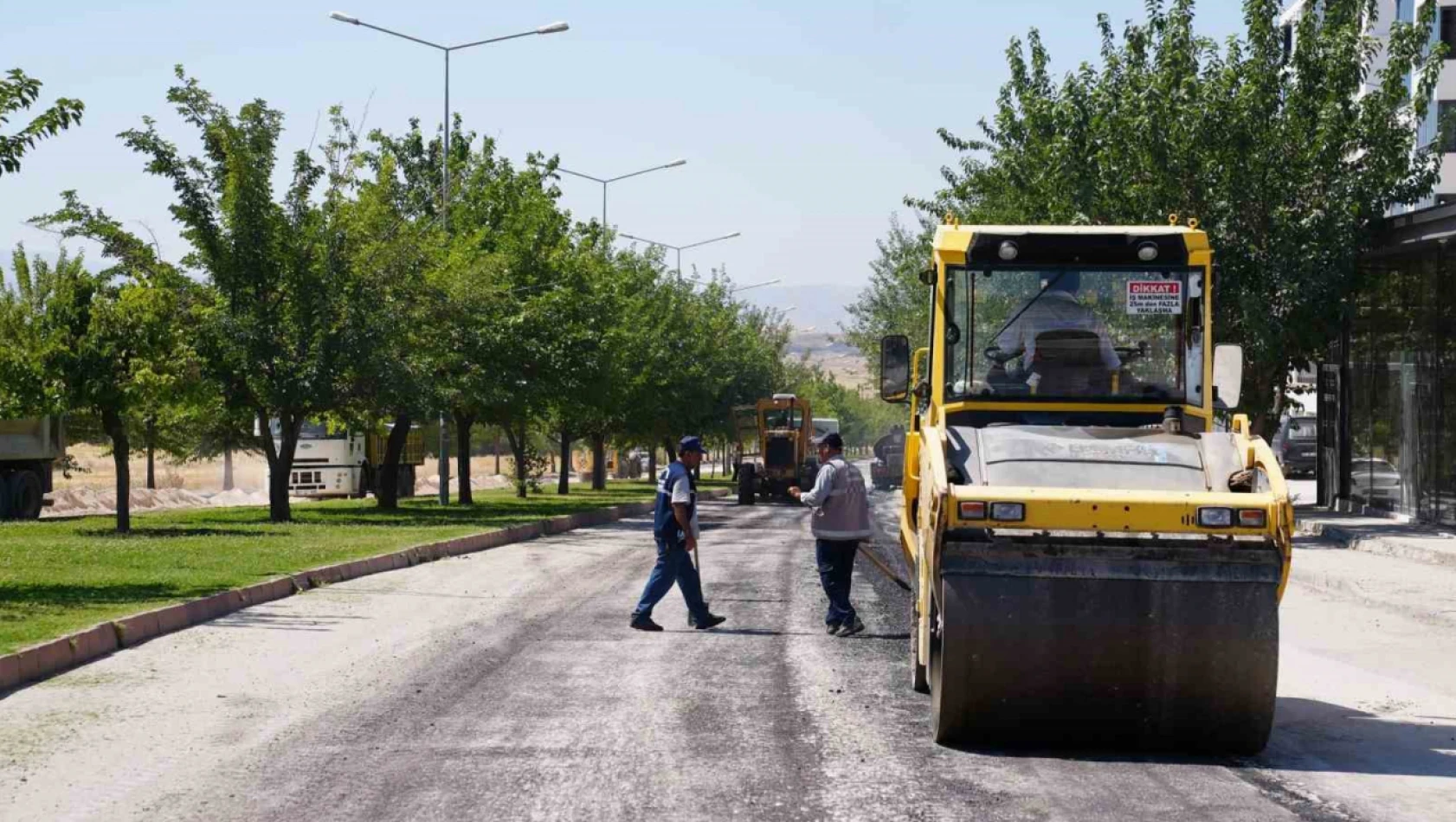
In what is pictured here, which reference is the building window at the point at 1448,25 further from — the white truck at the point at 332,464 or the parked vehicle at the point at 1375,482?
the white truck at the point at 332,464

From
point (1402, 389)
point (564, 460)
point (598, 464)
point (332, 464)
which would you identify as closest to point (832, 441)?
point (1402, 389)

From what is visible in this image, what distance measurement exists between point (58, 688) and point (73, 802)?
12.6 feet

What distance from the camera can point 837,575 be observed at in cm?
1444

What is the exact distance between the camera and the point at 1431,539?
87.8 feet

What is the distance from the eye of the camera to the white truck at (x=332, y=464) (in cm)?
4678

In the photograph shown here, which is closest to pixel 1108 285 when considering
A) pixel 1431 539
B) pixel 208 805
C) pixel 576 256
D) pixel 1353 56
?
pixel 208 805

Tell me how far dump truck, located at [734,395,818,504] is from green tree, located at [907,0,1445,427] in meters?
18.2

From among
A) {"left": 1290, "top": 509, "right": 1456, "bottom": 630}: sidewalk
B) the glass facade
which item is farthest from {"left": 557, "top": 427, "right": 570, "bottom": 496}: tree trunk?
{"left": 1290, "top": 509, "right": 1456, "bottom": 630}: sidewalk

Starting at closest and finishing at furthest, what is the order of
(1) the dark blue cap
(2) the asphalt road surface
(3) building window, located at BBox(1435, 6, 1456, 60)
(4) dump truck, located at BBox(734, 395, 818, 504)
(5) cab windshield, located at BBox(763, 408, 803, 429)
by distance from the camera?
(2) the asphalt road surface
(1) the dark blue cap
(4) dump truck, located at BBox(734, 395, 818, 504)
(5) cab windshield, located at BBox(763, 408, 803, 429)
(3) building window, located at BBox(1435, 6, 1456, 60)

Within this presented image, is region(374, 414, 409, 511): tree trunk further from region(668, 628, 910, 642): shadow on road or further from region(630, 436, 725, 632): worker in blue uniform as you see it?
region(668, 628, 910, 642): shadow on road

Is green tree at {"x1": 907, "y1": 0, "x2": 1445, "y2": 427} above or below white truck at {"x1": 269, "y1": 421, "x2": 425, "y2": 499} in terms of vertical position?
above

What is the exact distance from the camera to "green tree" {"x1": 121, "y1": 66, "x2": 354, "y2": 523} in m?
29.7

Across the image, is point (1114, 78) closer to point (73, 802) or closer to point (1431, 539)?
point (1431, 539)

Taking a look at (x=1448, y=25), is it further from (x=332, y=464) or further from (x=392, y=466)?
(x=392, y=466)
